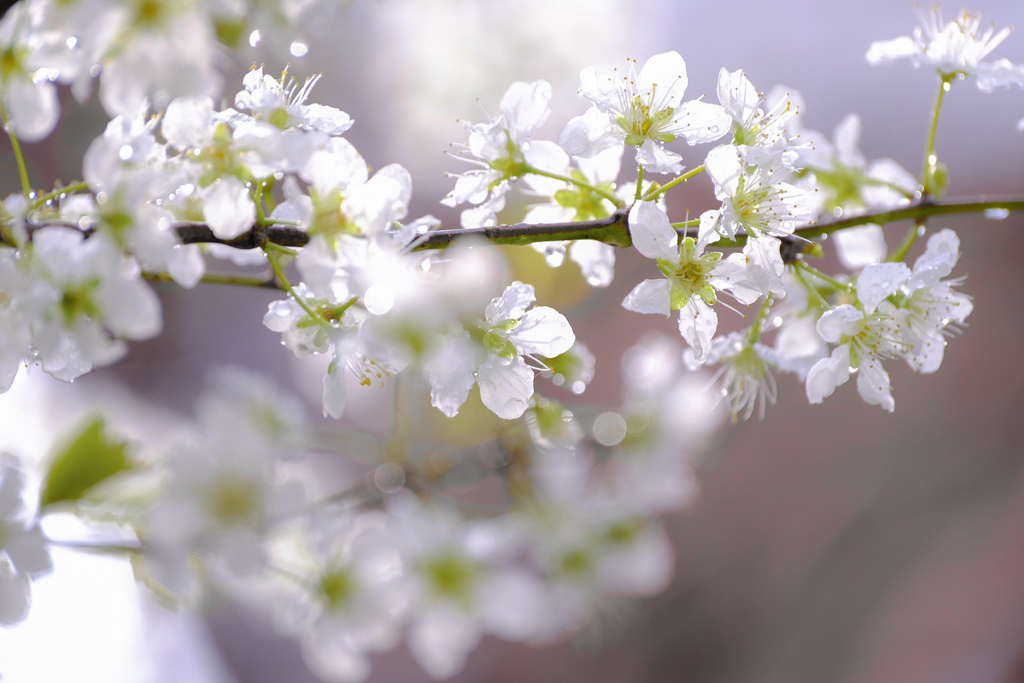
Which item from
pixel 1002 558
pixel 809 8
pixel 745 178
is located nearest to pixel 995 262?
pixel 1002 558

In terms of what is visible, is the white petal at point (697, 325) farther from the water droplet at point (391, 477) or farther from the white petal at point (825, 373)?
the water droplet at point (391, 477)

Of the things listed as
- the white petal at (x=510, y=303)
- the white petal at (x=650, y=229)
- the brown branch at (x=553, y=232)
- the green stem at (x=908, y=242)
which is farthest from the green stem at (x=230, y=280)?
the green stem at (x=908, y=242)

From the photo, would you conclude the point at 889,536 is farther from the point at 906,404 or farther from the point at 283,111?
the point at 283,111

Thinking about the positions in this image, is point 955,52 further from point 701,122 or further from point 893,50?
point 701,122

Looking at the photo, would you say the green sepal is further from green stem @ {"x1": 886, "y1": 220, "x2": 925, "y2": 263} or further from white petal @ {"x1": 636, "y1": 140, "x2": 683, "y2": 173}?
white petal @ {"x1": 636, "y1": 140, "x2": 683, "y2": 173}

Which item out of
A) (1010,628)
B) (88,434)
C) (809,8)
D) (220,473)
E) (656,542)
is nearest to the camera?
(220,473)

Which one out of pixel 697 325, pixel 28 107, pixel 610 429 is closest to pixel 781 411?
pixel 610 429
